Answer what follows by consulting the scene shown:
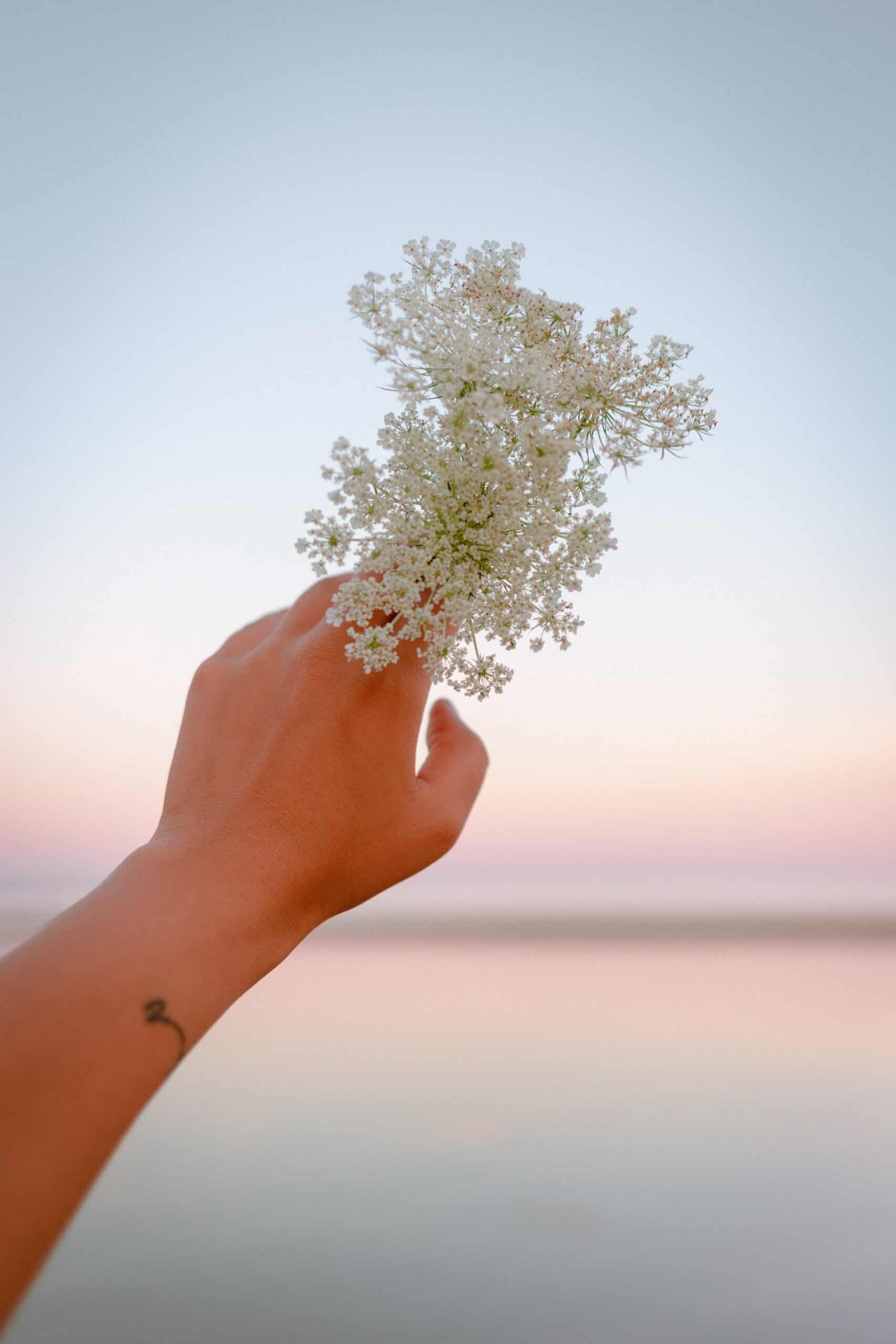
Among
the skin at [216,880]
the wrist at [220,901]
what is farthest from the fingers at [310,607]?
the wrist at [220,901]

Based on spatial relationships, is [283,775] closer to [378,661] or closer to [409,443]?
[378,661]

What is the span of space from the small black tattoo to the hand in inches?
7.5

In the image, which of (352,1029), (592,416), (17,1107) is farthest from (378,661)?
(352,1029)

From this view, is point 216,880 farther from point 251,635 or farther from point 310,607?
point 251,635

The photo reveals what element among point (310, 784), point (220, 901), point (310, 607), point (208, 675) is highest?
point (310, 607)

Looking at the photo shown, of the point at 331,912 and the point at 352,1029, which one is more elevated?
the point at 352,1029

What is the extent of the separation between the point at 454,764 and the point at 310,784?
0.35 m

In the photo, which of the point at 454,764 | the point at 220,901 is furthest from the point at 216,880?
the point at 454,764

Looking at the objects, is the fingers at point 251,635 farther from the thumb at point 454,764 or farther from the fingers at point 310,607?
the thumb at point 454,764

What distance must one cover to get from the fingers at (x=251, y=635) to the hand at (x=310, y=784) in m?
0.17

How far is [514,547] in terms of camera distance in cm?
139

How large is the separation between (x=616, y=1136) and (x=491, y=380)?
6.00m

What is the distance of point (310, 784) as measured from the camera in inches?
53.7

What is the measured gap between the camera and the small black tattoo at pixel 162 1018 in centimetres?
107
